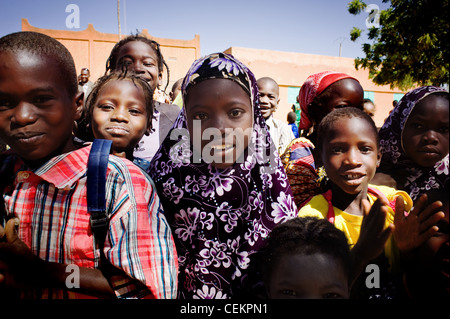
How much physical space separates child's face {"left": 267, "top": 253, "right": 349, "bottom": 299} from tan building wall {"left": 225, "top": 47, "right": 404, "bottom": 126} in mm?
15916

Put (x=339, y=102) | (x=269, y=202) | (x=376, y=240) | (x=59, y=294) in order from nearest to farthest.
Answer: (x=376, y=240) < (x=59, y=294) < (x=269, y=202) < (x=339, y=102)

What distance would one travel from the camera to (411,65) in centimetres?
136

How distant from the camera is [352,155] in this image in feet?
4.41

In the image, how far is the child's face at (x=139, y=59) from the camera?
2416 mm

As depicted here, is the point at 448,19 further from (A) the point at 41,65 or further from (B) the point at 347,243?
(A) the point at 41,65

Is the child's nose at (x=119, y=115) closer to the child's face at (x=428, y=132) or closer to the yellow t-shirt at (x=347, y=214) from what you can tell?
the yellow t-shirt at (x=347, y=214)

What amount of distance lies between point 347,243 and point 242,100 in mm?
714

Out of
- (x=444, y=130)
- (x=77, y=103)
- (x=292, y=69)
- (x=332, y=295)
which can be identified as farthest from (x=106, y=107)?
(x=292, y=69)

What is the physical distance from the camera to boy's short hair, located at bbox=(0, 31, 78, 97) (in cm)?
99

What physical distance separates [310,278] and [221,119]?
690mm

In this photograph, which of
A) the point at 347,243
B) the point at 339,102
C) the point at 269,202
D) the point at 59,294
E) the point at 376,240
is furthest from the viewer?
the point at 339,102

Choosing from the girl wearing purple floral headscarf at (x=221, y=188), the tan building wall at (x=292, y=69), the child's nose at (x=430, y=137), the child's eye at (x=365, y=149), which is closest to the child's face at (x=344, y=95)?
the child's eye at (x=365, y=149)
